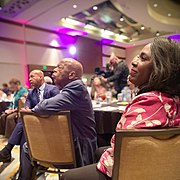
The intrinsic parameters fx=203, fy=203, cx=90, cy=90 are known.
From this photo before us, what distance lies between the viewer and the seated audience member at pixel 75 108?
1.41 metres

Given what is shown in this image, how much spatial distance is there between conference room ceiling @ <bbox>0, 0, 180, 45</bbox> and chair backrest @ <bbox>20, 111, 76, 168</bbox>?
16.8ft

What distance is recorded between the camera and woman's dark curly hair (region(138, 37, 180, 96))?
0.86m

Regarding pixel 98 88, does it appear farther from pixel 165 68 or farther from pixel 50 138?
pixel 165 68

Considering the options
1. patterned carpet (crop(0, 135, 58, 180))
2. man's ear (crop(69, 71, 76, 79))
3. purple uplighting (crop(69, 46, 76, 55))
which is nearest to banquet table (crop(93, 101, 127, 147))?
man's ear (crop(69, 71, 76, 79))

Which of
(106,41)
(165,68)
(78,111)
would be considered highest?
(106,41)

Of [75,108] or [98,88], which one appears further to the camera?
[98,88]

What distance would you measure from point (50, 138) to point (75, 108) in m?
0.27

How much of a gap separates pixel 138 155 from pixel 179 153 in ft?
0.55

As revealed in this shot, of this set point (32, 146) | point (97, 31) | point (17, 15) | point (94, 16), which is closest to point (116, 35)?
point (97, 31)

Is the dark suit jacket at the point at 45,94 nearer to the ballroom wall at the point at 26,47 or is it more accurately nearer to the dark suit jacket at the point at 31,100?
the dark suit jacket at the point at 31,100

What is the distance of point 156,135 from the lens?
0.75 meters

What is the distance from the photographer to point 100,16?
7715 mm

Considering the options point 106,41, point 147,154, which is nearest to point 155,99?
point 147,154

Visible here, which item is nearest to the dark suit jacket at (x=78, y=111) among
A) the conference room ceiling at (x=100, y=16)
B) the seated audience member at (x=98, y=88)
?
the seated audience member at (x=98, y=88)
